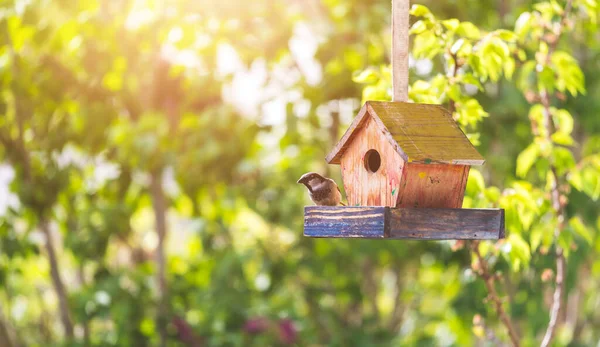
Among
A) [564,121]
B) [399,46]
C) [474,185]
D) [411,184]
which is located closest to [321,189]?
[411,184]

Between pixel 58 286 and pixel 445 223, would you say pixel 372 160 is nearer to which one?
pixel 445 223

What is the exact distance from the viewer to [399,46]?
7.98 feet

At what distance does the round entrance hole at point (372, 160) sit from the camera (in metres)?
2.49

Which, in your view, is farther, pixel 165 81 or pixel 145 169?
pixel 165 81

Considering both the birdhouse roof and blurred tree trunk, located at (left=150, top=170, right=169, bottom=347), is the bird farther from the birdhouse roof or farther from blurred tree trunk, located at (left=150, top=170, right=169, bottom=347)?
blurred tree trunk, located at (left=150, top=170, right=169, bottom=347)

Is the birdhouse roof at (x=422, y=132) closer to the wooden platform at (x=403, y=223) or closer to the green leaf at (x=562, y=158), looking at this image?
the wooden platform at (x=403, y=223)

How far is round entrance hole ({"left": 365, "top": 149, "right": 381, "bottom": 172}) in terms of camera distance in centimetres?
249

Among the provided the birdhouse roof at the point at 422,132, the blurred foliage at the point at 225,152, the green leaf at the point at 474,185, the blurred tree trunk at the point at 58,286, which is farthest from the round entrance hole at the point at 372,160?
the blurred tree trunk at the point at 58,286

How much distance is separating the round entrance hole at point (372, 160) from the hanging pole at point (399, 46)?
187 millimetres

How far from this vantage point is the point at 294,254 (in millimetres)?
5902

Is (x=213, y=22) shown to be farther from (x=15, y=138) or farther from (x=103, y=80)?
(x=15, y=138)

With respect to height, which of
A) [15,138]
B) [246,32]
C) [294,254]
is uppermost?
[246,32]

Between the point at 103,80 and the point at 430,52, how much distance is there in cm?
362

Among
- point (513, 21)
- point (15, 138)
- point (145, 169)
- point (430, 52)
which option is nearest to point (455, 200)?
point (430, 52)
